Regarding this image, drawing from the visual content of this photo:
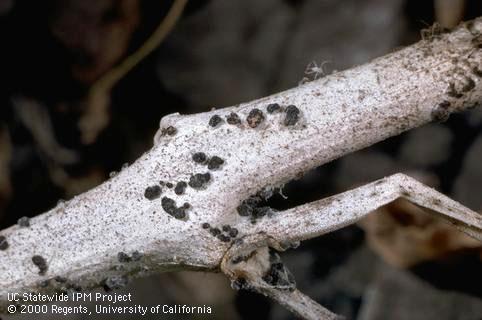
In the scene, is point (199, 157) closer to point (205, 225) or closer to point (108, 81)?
point (205, 225)

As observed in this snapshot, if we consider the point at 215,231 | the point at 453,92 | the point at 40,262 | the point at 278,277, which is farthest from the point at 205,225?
the point at 453,92

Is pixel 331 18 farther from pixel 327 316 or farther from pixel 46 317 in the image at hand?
pixel 46 317

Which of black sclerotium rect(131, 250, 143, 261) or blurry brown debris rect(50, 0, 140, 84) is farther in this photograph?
blurry brown debris rect(50, 0, 140, 84)

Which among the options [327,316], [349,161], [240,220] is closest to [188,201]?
[240,220]

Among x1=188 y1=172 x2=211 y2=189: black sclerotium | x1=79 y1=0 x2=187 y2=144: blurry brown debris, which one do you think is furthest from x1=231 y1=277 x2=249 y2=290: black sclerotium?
x1=79 y1=0 x2=187 y2=144: blurry brown debris

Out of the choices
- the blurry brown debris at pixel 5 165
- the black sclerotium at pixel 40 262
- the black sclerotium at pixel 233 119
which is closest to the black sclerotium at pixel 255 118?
the black sclerotium at pixel 233 119

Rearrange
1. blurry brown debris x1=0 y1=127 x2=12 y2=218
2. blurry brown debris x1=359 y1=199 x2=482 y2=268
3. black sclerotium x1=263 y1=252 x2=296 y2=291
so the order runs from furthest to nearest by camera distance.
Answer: blurry brown debris x1=0 y1=127 x2=12 y2=218
blurry brown debris x1=359 y1=199 x2=482 y2=268
black sclerotium x1=263 y1=252 x2=296 y2=291

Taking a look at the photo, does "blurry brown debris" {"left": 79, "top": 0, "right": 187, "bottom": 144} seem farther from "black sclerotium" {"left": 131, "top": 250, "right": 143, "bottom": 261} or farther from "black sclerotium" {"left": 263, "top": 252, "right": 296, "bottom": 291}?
"black sclerotium" {"left": 263, "top": 252, "right": 296, "bottom": 291}
